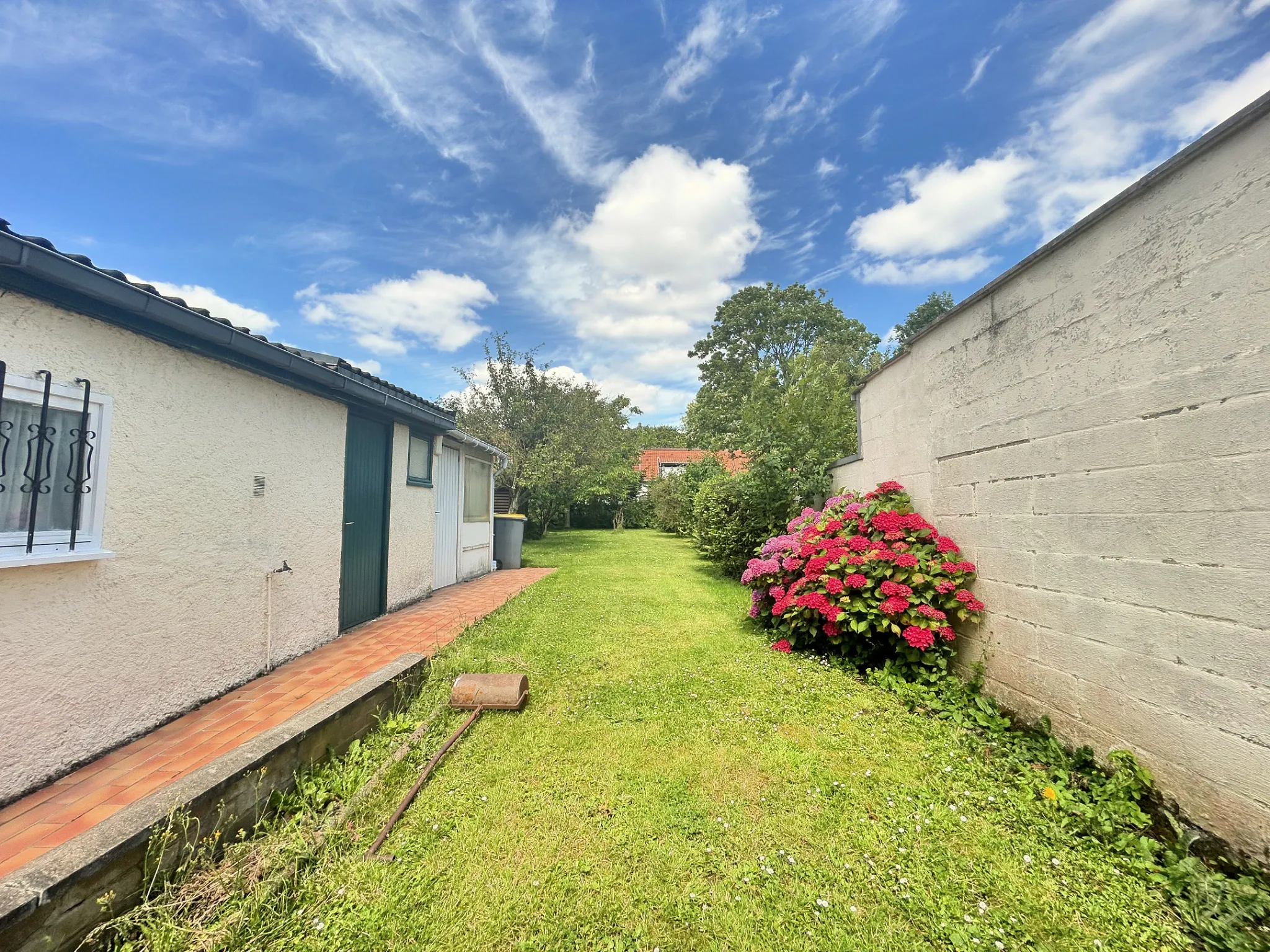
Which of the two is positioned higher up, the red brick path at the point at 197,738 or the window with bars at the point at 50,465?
the window with bars at the point at 50,465

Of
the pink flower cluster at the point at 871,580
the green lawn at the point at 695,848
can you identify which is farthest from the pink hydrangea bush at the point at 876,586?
the green lawn at the point at 695,848

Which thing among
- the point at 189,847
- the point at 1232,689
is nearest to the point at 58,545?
the point at 189,847

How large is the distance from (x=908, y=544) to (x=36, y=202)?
8.21 meters

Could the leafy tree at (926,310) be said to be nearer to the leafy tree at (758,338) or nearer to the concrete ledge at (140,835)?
the leafy tree at (758,338)

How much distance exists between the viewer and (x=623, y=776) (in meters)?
2.67

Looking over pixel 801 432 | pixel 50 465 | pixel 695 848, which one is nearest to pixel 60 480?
pixel 50 465

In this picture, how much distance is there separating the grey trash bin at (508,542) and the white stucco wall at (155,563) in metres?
6.14

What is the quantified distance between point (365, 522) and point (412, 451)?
1.44 m

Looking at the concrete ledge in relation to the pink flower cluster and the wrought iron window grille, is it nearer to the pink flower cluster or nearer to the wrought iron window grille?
the wrought iron window grille

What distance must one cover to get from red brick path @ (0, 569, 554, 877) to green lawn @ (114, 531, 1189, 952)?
0.85 m

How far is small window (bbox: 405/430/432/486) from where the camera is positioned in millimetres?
6445

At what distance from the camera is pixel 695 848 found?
2117mm

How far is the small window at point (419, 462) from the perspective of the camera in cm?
645

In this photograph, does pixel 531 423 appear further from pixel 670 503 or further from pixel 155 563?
pixel 155 563
